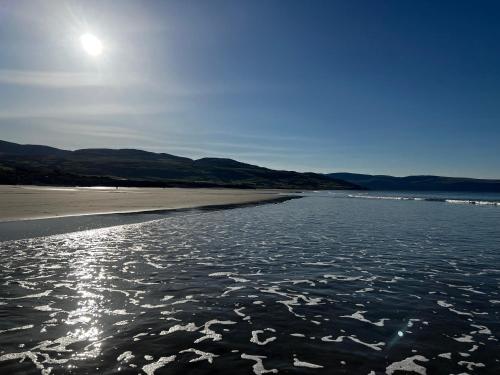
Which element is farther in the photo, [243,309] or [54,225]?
[54,225]

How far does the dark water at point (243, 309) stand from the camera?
908 centimetres

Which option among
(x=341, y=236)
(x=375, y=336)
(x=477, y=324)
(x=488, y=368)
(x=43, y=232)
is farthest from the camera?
(x=341, y=236)

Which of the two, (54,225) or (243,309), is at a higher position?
(54,225)

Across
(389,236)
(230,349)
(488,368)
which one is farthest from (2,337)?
(389,236)

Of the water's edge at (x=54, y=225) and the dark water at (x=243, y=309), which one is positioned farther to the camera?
the water's edge at (x=54, y=225)

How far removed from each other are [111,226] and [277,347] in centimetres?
2663

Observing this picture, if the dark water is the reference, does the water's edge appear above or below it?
above

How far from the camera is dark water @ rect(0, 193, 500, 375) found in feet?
29.8

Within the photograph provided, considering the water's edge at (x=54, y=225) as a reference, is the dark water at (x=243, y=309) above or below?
below

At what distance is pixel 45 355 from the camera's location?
902 cm

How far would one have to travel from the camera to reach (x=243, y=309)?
1292 centimetres

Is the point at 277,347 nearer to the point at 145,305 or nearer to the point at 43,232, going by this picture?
the point at 145,305

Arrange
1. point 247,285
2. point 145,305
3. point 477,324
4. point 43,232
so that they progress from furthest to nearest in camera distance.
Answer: point 43,232 → point 247,285 → point 145,305 → point 477,324

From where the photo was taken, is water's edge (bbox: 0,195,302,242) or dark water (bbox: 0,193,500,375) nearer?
dark water (bbox: 0,193,500,375)
